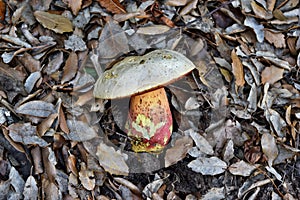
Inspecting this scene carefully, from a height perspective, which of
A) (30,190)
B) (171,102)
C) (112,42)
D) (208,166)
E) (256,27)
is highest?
(256,27)

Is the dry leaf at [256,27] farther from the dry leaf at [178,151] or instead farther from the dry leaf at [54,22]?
the dry leaf at [54,22]

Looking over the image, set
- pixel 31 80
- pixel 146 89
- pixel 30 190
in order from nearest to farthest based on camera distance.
A: pixel 146 89 → pixel 30 190 → pixel 31 80

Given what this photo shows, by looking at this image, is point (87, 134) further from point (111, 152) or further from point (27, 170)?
point (27, 170)

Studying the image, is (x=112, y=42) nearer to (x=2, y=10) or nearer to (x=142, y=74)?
(x=142, y=74)

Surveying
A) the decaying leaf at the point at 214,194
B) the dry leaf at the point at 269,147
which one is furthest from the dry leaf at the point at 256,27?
the decaying leaf at the point at 214,194

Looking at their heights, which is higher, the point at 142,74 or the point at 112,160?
the point at 142,74

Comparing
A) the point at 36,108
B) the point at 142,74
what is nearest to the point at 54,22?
the point at 36,108

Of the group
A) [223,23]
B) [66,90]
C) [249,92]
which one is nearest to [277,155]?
[249,92]
